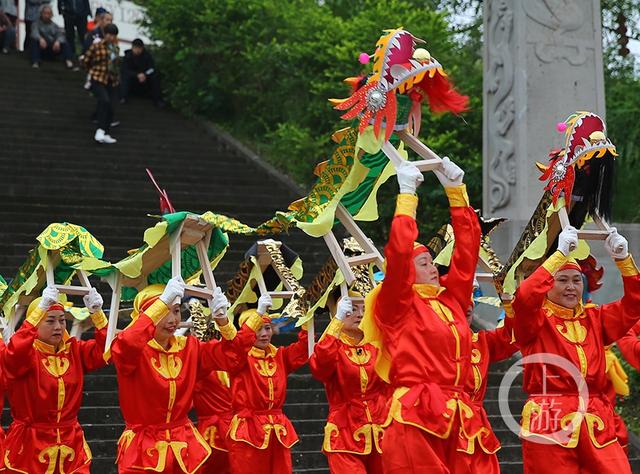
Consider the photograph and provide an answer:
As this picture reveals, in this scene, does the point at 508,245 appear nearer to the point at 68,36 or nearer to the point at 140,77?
the point at 140,77

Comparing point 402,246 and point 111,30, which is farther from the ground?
point 402,246

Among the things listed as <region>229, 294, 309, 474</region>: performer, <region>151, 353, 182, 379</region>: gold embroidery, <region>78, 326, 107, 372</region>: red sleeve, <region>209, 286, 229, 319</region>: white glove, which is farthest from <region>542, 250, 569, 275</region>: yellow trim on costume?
<region>78, 326, 107, 372</region>: red sleeve

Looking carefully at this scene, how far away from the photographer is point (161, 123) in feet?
65.3

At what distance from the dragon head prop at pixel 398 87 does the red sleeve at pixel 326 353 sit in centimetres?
188

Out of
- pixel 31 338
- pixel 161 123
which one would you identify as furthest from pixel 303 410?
pixel 161 123

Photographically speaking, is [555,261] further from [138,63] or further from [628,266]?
[138,63]

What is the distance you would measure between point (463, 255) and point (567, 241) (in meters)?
0.74

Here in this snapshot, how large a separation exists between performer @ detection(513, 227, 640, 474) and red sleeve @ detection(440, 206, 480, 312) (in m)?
0.61

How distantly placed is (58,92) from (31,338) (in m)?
12.1

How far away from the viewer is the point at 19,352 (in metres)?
8.83

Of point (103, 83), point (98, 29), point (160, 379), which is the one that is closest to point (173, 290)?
point (160, 379)

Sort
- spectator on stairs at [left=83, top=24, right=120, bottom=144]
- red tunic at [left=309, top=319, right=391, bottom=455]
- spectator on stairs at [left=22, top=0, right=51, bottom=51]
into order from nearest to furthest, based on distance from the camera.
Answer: red tunic at [left=309, top=319, right=391, bottom=455]
spectator on stairs at [left=83, top=24, right=120, bottom=144]
spectator on stairs at [left=22, top=0, right=51, bottom=51]

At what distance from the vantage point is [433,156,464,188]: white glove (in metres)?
6.75

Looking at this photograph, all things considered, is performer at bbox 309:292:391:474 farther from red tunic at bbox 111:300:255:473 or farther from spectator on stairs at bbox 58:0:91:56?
spectator on stairs at bbox 58:0:91:56
